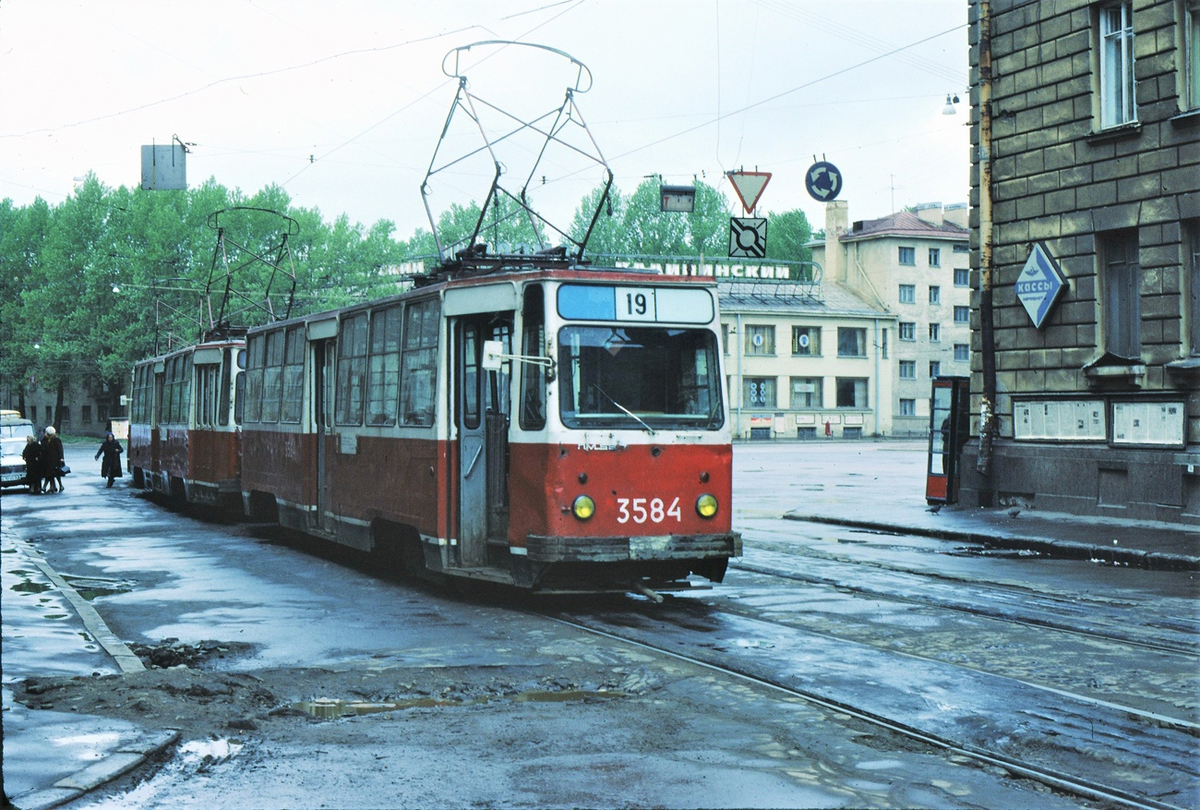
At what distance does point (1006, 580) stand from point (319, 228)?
73881 millimetres

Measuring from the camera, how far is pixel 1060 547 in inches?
714

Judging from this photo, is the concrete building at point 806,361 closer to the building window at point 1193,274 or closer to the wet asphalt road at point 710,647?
the building window at point 1193,274

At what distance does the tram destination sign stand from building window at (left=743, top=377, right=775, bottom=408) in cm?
6939

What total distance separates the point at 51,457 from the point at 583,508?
28.0 meters

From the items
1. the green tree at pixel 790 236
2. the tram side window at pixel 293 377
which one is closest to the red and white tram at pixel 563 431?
the tram side window at pixel 293 377

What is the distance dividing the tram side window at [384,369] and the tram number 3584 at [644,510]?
11.3ft

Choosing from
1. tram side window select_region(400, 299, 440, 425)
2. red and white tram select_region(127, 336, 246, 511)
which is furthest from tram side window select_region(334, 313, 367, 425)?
red and white tram select_region(127, 336, 246, 511)

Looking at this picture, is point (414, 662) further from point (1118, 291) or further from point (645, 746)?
point (1118, 291)

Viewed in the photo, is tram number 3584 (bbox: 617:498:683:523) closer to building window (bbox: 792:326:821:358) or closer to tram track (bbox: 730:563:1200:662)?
tram track (bbox: 730:563:1200:662)

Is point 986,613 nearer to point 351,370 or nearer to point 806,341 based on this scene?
point 351,370

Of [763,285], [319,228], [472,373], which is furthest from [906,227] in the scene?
[472,373]

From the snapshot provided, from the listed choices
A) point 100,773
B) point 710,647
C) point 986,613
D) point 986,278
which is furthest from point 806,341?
point 100,773

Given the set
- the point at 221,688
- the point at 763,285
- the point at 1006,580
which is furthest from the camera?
the point at 763,285

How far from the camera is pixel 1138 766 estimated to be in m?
6.76
